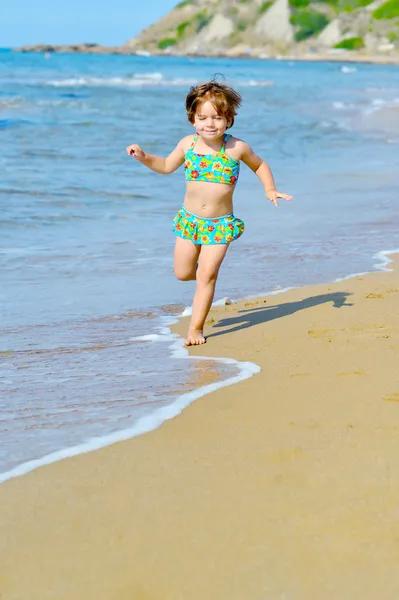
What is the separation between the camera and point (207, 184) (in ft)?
15.7

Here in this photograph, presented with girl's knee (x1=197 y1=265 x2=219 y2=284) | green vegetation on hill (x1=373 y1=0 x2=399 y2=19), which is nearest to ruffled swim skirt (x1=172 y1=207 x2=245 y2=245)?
Answer: girl's knee (x1=197 y1=265 x2=219 y2=284)

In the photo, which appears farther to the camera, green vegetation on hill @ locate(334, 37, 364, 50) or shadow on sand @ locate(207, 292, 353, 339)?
green vegetation on hill @ locate(334, 37, 364, 50)

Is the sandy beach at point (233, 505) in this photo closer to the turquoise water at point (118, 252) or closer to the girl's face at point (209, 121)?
the turquoise water at point (118, 252)

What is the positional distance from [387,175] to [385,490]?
9785mm

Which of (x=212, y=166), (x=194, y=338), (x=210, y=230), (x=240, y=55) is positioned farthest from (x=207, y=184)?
(x=240, y=55)

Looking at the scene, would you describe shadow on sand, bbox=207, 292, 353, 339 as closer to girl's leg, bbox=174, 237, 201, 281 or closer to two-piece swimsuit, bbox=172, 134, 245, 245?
girl's leg, bbox=174, 237, 201, 281

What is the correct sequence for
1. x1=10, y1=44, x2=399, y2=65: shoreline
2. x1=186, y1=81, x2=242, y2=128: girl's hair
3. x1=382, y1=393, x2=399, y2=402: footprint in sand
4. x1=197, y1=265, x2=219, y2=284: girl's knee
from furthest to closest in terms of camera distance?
x1=10, y1=44, x2=399, y2=65: shoreline → x1=197, y1=265, x2=219, y2=284: girl's knee → x1=186, y1=81, x2=242, y2=128: girl's hair → x1=382, y1=393, x2=399, y2=402: footprint in sand

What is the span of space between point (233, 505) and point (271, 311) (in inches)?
112

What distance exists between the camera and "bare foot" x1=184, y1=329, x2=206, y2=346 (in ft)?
A: 14.8

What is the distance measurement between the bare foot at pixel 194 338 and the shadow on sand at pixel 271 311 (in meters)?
0.15

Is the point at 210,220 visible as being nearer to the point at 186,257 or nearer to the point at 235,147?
the point at 186,257

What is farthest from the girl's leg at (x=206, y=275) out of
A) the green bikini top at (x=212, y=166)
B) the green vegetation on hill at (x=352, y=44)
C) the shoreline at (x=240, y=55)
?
the green vegetation on hill at (x=352, y=44)

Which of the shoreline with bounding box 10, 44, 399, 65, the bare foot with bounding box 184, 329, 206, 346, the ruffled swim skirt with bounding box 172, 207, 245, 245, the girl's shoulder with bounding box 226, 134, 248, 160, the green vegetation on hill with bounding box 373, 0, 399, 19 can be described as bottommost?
the bare foot with bounding box 184, 329, 206, 346

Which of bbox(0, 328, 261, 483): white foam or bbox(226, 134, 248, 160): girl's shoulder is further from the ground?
bbox(226, 134, 248, 160): girl's shoulder
